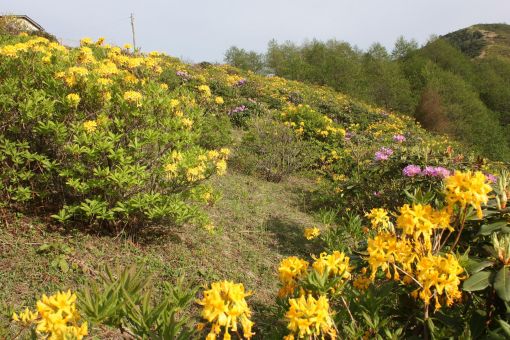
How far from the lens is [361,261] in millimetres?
1999

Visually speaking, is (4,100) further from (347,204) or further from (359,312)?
(347,204)

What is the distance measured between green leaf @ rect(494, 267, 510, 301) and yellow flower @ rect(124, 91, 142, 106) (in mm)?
2646

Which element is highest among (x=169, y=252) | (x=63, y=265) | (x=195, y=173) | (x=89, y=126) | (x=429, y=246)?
(x=89, y=126)

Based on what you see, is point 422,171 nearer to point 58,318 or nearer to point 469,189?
point 469,189

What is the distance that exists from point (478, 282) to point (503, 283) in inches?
3.2

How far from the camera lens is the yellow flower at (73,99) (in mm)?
2902

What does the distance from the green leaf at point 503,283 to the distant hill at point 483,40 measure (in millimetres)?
71912

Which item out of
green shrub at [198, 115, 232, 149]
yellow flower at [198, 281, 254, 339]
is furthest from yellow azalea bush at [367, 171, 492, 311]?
green shrub at [198, 115, 232, 149]

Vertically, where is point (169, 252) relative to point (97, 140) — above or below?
below

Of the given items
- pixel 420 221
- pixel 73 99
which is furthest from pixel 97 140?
pixel 420 221

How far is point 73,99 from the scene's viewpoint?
9.53 ft

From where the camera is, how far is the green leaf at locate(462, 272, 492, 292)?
132 cm

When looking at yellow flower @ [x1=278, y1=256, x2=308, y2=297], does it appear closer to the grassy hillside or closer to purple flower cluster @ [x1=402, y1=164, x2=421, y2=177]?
the grassy hillside

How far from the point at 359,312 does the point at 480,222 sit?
72 cm
